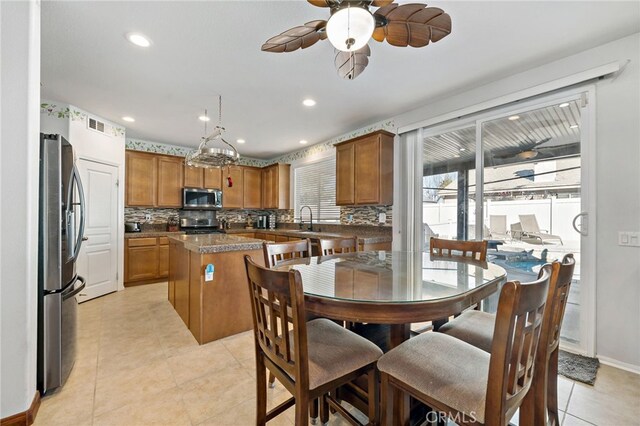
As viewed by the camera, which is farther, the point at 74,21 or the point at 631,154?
the point at 631,154

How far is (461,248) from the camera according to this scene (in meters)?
2.33

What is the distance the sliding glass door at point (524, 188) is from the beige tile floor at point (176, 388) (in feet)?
2.45

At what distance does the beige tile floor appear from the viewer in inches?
61.9

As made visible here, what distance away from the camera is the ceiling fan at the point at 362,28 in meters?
1.28

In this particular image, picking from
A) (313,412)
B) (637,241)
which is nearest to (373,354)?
(313,412)

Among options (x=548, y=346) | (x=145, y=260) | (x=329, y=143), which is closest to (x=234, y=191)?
(x=145, y=260)

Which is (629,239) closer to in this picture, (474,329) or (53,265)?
(474,329)

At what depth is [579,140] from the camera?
236 cm

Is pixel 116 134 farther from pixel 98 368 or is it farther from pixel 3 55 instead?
pixel 98 368

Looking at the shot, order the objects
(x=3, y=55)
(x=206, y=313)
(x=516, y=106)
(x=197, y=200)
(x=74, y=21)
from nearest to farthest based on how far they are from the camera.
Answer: (x=3, y=55) → (x=74, y=21) → (x=206, y=313) → (x=516, y=106) → (x=197, y=200)

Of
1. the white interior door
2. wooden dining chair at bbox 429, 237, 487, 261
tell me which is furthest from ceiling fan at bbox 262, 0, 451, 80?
the white interior door

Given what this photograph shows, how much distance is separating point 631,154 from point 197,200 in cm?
578

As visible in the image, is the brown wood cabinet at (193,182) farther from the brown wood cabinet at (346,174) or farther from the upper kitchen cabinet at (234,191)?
the brown wood cabinet at (346,174)

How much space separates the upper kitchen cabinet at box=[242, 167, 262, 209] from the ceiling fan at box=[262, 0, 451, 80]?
4.60 metres
